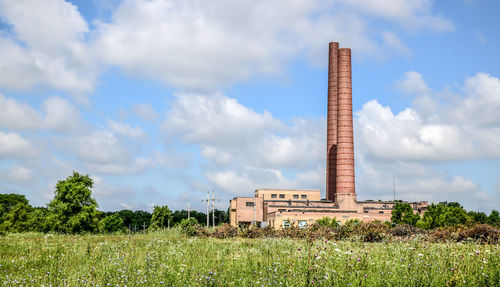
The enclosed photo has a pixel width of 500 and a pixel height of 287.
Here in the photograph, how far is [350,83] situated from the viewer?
63594mm

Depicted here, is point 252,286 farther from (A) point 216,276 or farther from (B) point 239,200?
(B) point 239,200

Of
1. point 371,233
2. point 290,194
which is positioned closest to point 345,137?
point 290,194

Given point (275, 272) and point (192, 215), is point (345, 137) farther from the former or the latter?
point (192, 215)

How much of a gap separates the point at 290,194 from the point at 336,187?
24.7m

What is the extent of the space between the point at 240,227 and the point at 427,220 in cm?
3514

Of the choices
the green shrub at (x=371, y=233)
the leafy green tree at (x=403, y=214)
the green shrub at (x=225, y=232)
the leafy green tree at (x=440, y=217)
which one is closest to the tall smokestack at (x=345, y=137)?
the leafy green tree at (x=403, y=214)

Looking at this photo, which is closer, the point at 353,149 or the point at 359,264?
the point at 359,264

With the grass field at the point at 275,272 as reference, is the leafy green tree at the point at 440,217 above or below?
below

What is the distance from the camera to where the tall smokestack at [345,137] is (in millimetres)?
61875

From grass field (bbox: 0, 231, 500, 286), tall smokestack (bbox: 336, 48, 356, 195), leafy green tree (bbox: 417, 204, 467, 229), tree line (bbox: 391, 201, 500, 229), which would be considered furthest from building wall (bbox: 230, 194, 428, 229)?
grass field (bbox: 0, 231, 500, 286)

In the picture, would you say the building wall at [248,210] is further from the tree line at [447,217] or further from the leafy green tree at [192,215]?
the leafy green tree at [192,215]

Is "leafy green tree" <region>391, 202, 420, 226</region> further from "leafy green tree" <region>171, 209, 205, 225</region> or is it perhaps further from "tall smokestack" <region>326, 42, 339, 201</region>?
"leafy green tree" <region>171, 209, 205, 225</region>

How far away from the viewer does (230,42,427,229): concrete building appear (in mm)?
62188

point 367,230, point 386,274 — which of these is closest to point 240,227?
point 367,230
